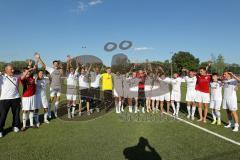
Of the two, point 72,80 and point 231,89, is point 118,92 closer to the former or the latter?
point 72,80

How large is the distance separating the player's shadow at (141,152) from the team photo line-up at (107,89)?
143 inches

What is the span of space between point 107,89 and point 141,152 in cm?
603

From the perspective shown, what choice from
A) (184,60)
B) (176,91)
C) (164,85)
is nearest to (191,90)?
(176,91)

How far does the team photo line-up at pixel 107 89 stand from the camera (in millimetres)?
8195

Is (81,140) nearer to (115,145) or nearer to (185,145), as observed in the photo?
(115,145)

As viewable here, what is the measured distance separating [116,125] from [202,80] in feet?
13.4

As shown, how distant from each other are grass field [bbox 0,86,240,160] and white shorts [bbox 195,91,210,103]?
0.94 metres

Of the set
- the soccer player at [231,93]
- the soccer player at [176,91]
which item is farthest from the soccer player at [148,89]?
the soccer player at [231,93]

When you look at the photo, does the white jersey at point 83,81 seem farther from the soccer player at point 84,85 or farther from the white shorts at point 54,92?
the white shorts at point 54,92

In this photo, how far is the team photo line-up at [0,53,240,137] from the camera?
8195 millimetres

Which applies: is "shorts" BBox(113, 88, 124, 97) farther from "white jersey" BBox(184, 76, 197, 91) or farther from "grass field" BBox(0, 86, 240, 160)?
"white jersey" BBox(184, 76, 197, 91)

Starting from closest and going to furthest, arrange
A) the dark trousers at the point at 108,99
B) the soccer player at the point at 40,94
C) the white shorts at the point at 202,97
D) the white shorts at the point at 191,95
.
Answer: the soccer player at the point at 40,94 < the white shorts at the point at 202,97 < the white shorts at the point at 191,95 < the dark trousers at the point at 108,99

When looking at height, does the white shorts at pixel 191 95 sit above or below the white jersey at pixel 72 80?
below

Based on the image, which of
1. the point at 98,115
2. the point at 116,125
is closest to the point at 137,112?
the point at 98,115
